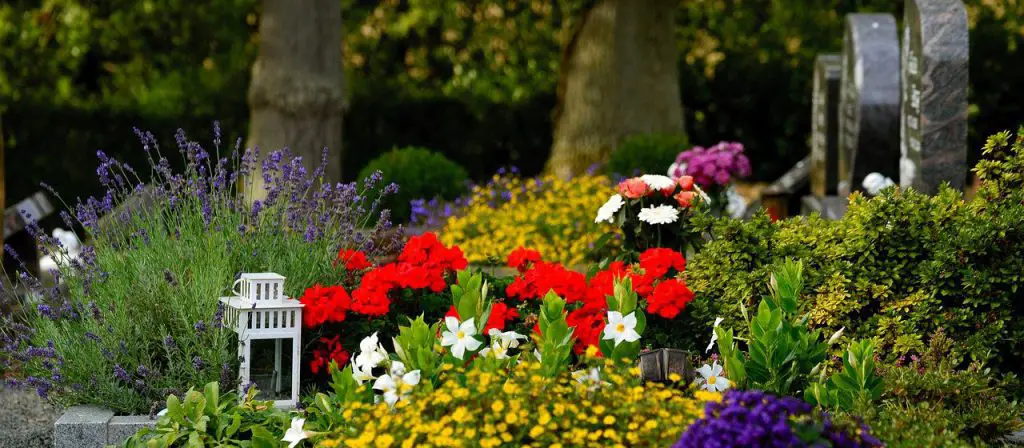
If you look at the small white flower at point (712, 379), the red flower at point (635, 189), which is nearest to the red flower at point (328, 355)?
the small white flower at point (712, 379)

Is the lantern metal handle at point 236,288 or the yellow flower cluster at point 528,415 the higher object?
the lantern metal handle at point 236,288

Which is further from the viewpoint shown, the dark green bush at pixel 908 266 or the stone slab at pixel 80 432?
the dark green bush at pixel 908 266

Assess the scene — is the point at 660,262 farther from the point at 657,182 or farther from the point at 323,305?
the point at 323,305

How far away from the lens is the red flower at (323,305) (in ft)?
16.8

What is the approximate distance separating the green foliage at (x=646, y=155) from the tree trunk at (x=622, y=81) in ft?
5.78

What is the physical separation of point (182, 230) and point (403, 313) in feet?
3.35

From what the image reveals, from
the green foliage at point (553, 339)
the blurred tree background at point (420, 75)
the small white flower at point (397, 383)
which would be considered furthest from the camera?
the blurred tree background at point (420, 75)

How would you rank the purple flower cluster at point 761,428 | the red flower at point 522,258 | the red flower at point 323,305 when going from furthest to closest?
1. the red flower at point 522,258
2. the red flower at point 323,305
3. the purple flower cluster at point 761,428

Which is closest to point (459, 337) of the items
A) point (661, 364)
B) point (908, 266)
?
point (661, 364)

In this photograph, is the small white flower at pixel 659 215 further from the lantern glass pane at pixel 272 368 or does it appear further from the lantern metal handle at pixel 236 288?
the lantern metal handle at pixel 236 288

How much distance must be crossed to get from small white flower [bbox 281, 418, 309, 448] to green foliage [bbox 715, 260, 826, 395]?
59.5 inches

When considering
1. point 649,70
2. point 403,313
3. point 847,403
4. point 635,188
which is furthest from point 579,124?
point 847,403

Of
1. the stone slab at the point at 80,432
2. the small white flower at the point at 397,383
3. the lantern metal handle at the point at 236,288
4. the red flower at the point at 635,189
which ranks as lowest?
the stone slab at the point at 80,432

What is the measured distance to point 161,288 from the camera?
17.0ft
